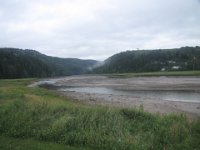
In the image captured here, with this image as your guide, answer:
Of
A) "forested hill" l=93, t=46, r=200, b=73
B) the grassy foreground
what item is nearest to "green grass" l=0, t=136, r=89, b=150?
the grassy foreground

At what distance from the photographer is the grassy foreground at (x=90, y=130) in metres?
11.9

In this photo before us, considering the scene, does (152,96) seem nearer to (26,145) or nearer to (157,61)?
(26,145)

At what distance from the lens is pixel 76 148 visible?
1131 cm

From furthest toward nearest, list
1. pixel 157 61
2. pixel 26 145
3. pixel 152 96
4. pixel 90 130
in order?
pixel 157 61
pixel 152 96
pixel 90 130
pixel 26 145

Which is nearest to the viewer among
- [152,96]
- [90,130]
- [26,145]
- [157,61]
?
[26,145]

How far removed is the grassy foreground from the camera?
11.9 meters

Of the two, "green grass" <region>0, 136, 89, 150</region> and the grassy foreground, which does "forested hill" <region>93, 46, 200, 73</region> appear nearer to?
the grassy foreground

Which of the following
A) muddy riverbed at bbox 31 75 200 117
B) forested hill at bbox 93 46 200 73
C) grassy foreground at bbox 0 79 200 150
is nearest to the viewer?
grassy foreground at bbox 0 79 200 150

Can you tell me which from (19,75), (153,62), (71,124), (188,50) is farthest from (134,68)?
(71,124)

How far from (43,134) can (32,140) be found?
30.5 inches

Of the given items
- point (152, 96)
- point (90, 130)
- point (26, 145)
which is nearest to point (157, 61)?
point (152, 96)

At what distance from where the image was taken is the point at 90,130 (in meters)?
13.3

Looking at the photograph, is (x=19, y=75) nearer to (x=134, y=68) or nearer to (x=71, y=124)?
(x=134, y=68)

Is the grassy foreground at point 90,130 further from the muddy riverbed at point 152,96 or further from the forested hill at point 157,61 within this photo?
the forested hill at point 157,61
